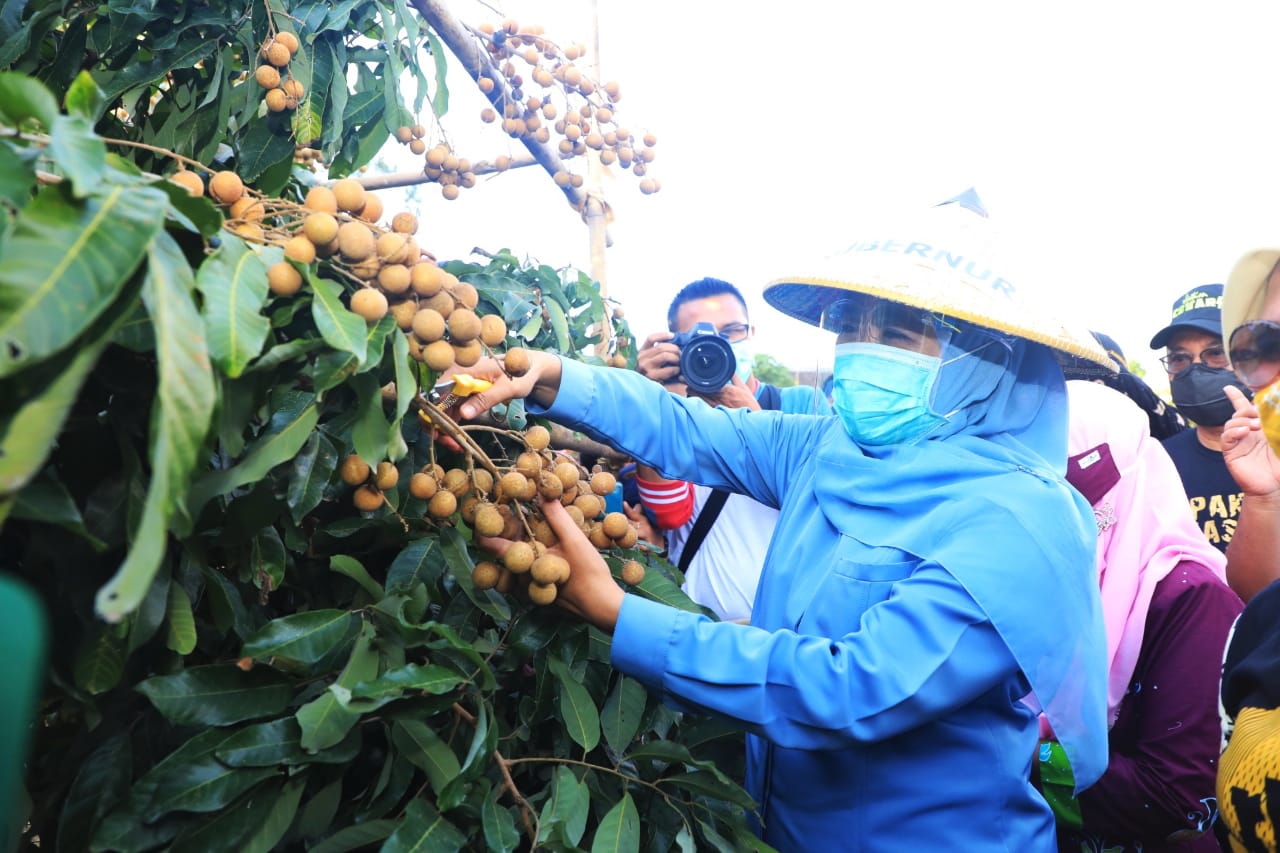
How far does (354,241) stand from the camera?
986 millimetres

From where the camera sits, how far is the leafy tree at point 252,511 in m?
0.64

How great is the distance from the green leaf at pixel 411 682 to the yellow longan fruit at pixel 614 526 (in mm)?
385

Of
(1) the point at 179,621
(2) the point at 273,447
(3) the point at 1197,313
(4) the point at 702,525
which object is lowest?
(4) the point at 702,525

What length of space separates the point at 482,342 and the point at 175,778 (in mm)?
616

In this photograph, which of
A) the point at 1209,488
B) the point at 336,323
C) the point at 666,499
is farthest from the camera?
the point at 1209,488

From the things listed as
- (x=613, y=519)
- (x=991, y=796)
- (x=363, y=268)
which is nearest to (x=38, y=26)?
(x=363, y=268)

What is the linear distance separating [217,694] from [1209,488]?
2548 millimetres

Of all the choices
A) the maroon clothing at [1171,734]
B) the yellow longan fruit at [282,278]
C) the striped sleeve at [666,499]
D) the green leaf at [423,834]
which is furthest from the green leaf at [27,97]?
the maroon clothing at [1171,734]

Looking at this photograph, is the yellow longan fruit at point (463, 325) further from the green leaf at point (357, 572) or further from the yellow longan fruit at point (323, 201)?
the green leaf at point (357, 572)

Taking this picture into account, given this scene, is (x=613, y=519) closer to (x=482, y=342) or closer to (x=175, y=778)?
(x=482, y=342)

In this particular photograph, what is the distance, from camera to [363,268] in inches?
39.9

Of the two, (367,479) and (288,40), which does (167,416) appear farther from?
(288,40)

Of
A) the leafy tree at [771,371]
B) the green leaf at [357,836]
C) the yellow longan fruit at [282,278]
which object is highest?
the yellow longan fruit at [282,278]

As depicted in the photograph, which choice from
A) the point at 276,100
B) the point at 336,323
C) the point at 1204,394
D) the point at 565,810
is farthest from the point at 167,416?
the point at 1204,394
